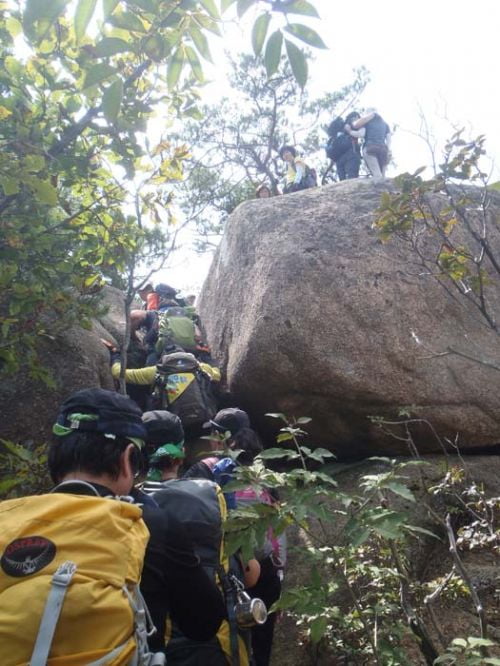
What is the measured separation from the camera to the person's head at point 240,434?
12.8 feet

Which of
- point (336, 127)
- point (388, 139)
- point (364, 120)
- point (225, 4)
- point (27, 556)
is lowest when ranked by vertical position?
point (27, 556)

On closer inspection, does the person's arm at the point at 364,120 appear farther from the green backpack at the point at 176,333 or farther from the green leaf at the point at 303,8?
the green leaf at the point at 303,8

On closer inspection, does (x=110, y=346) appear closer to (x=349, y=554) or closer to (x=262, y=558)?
(x=262, y=558)

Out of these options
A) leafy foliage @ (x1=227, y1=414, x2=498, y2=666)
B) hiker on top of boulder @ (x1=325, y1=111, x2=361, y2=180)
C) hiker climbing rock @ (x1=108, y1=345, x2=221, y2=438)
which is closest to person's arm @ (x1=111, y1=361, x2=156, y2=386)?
hiker climbing rock @ (x1=108, y1=345, x2=221, y2=438)

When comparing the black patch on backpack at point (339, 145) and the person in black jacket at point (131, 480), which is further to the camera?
the black patch on backpack at point (339, 145)

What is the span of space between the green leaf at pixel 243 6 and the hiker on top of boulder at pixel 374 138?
6605 mm

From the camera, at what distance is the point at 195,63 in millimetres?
1938

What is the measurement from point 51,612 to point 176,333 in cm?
560

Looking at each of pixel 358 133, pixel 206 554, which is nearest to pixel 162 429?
pixel 206 554

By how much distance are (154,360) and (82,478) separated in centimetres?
492

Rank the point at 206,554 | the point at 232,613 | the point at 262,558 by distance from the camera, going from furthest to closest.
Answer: the point at 262,558
the point at 232,613
the point at 206,554

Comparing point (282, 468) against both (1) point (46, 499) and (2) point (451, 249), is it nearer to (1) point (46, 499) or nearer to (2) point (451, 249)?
(2) point (451, 249)

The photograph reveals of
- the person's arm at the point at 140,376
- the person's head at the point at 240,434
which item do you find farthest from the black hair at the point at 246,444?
the person's arm at the point at 140,376

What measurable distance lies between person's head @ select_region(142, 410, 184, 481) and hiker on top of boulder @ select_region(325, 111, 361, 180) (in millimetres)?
6712
